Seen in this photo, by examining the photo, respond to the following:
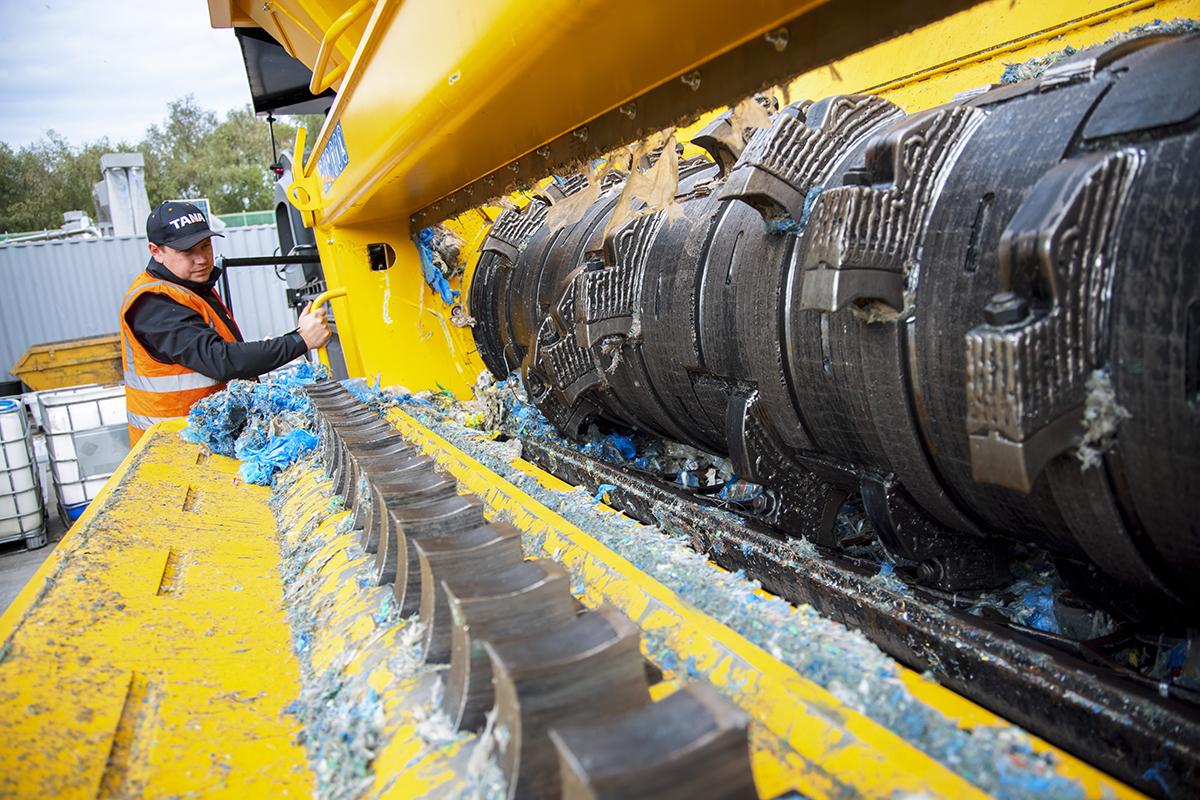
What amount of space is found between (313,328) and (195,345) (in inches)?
16.9

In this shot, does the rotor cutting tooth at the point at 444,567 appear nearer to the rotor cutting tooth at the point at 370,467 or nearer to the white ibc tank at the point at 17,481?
the rotor cutting tooth at the point at 370,467

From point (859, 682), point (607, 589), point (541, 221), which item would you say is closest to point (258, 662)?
point (607, 589)

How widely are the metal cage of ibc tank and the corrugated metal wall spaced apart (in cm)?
634

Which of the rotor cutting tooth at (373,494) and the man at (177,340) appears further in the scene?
the man at (177,340)

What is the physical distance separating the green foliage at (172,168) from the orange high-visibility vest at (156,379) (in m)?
23.6

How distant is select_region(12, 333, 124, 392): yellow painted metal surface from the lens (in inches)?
306

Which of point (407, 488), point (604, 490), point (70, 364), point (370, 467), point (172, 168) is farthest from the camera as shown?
point (172, 168)

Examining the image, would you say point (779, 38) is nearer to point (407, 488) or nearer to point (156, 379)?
point (407, 488)

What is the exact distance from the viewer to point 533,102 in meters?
1.36

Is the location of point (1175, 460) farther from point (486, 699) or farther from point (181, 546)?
point (181, 546)

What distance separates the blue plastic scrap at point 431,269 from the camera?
312 cm

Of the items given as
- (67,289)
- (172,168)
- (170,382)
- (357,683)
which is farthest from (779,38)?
(172,168)

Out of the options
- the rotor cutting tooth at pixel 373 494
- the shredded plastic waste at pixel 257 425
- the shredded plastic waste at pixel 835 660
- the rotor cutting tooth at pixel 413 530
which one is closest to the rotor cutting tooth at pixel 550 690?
the shredded plastic waste at pixel 835 660

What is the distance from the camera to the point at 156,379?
3109mm
